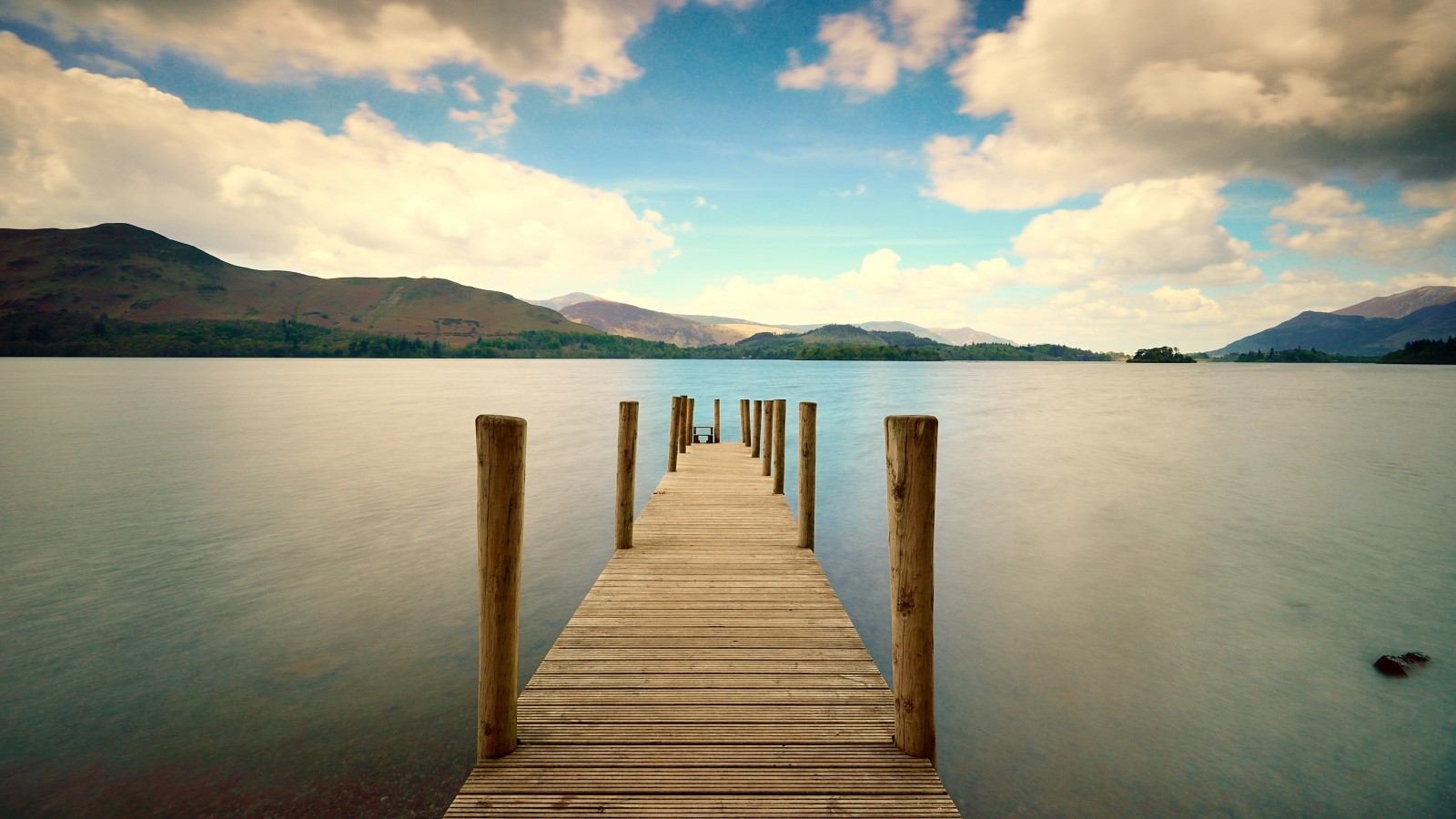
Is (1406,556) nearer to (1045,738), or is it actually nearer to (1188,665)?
(1188,665)

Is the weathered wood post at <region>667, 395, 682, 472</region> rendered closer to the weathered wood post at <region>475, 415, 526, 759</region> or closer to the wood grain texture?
the wood grain texture

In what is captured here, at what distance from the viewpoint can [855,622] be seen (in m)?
9.88

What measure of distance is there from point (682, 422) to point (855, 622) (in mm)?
10597

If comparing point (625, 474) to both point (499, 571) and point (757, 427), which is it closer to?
point (499, 571)

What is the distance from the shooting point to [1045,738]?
671 cm

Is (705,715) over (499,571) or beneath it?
beneath

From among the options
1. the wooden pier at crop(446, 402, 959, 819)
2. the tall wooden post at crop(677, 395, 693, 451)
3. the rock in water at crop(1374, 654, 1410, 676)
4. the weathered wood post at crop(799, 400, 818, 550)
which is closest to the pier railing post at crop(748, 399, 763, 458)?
the tall wooden post at crop(677, 395, 693, 451)

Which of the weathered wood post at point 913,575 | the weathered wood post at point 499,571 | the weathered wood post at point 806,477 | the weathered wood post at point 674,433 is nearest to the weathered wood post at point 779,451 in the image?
the weathered wood post at point 806,477

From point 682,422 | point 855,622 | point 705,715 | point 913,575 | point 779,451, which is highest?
point 913,575

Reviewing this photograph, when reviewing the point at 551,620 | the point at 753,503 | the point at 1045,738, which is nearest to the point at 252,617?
the point at 551,620

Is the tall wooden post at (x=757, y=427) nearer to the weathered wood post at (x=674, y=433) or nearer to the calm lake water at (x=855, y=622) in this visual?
the weathered wood post at (x=674, y=433)

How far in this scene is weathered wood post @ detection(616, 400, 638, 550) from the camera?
8805mm

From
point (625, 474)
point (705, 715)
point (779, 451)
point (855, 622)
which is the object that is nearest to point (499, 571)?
point (705, 715)

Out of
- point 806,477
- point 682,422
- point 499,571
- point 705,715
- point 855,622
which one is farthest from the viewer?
point 682,422
